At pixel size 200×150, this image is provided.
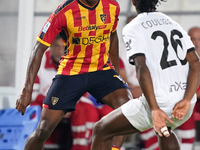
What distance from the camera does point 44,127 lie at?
3.29 m

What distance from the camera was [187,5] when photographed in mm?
4934

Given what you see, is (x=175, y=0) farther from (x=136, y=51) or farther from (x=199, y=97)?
(x=136, y=51)

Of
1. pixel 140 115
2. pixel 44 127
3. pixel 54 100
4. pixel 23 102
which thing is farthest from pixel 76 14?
pixel 140 115

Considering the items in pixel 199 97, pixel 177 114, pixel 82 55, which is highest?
pixel 82 55

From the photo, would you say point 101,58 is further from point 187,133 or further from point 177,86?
point 187,133

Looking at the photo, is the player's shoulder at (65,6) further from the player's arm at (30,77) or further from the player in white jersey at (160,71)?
the player in white jersey at (160,71)

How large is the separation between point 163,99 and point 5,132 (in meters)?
2.34

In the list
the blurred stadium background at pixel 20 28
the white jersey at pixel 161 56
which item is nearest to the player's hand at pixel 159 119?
the white jersey at pixel 161 56

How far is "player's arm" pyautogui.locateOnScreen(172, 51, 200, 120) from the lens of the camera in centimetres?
254

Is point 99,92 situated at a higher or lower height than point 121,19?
lower

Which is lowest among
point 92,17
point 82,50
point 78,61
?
point 78,61

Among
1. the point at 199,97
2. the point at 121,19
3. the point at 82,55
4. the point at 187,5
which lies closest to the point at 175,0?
the point at 187,5

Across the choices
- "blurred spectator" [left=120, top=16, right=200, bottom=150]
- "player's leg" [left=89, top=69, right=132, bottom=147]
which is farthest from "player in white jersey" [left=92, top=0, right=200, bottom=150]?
"blurred spectator" [left=120, top=16, right=200, bottom=150]

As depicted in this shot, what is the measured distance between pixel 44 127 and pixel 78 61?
64cm
